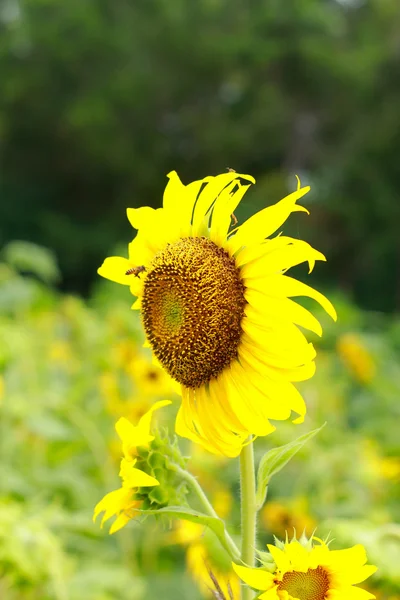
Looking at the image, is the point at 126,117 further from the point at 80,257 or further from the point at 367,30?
the point at 367,30

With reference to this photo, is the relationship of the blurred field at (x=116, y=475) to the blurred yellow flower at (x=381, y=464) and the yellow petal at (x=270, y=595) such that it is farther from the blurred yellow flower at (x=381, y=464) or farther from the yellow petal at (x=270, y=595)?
the yellow petal at (x=270, y=595)

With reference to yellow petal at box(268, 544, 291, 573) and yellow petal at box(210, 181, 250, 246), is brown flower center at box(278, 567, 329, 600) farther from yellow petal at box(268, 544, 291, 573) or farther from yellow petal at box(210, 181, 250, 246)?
yellow petal at box(210, 181, 250, 246)

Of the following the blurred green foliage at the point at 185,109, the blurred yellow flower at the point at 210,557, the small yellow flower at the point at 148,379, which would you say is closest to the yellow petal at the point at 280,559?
the blurred yellow flower at the point at 210,557

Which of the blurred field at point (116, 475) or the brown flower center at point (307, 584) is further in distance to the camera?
the blurred field at point (116, 475)

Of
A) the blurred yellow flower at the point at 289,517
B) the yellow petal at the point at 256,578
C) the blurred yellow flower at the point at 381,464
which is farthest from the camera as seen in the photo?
the blurred yellow flower at the point at 381,464

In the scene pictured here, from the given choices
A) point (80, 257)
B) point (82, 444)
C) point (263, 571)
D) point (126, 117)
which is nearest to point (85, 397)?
point (82, 444)

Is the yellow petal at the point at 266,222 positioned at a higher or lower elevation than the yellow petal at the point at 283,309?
higher

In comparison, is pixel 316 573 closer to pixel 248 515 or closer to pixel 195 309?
pixel 248 515
